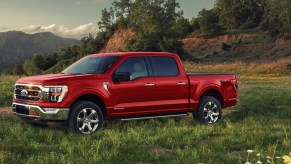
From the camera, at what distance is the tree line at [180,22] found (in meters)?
85.2

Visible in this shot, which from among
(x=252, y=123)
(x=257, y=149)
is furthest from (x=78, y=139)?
(x=252, y=123)

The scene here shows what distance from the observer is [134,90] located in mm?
10086

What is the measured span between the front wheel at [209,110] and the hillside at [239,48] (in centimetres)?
6027

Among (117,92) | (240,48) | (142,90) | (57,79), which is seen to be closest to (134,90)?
(142,90)

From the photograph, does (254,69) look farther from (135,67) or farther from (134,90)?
(134,90)

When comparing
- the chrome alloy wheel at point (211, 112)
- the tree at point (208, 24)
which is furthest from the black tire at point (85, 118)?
the tree at point (208, 24)

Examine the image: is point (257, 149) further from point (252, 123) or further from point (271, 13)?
point (271, 13)

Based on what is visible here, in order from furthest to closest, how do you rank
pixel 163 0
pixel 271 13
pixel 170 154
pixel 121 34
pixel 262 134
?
pixel 121 34
pixel 163 0
pixel 271 13
pixel 262 134
pixel 170 154

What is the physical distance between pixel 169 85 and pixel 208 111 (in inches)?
59.9

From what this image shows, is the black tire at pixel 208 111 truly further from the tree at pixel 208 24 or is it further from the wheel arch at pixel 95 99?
the tree at pixel 208 24

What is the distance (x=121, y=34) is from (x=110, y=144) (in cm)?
10645

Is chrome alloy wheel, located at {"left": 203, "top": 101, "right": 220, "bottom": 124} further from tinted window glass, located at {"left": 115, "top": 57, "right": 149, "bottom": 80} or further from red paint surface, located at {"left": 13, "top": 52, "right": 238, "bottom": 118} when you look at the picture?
tinted window glass, located at {"left": 115, "top": 57, "right": 149, "bottom": 80}

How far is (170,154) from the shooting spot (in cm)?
718

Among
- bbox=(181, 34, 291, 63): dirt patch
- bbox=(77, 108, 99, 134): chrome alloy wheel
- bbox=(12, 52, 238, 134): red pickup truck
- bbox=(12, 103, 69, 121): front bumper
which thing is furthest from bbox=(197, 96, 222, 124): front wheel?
bbox=(181, 34, 291, 63): dirt patch
